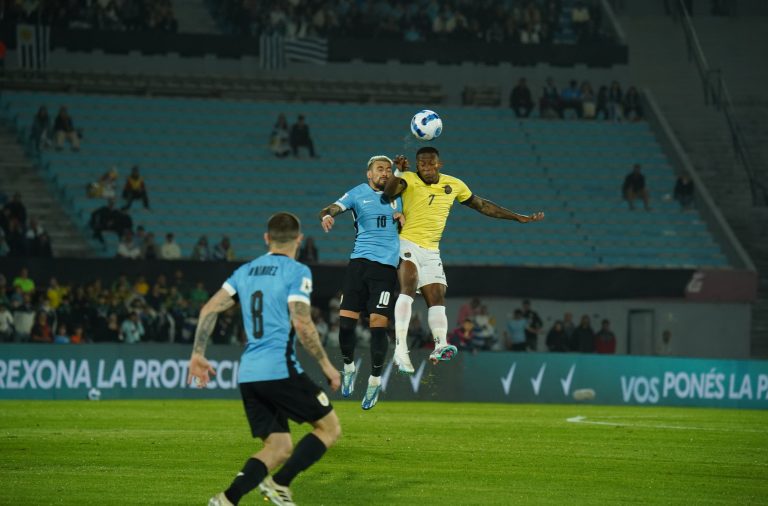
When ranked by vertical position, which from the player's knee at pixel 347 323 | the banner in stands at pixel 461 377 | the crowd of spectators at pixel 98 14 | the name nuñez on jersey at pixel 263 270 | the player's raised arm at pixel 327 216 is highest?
the crowd of spectators at pixel 98 14

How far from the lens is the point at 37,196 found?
3738 centimetres

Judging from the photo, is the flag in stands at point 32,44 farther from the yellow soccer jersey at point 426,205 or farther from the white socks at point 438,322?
the white socks at point 438,322

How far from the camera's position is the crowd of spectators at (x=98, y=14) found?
4125 centimetres

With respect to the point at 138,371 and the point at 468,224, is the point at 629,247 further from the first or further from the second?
the point at 138,371

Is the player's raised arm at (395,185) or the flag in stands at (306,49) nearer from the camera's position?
the player's raised arm at (395,185)

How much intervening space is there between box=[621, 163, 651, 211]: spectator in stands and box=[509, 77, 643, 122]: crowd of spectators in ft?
12.6

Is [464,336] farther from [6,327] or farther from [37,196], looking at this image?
[37,196]

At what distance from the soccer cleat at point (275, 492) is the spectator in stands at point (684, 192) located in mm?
33081

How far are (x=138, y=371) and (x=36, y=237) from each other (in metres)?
6.16

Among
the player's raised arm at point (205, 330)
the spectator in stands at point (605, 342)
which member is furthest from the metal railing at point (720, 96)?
the player's raised arm at point (205, 330)

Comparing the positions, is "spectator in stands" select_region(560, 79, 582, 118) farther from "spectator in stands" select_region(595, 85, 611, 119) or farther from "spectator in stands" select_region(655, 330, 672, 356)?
"spectator in stands" select_region(655, 330, 672, 356)

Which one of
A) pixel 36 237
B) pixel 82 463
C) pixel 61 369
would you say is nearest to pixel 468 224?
pixel 36 237

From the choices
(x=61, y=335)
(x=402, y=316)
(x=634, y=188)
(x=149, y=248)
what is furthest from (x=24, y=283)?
(x=634, y=188)

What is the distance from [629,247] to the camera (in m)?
40.4
